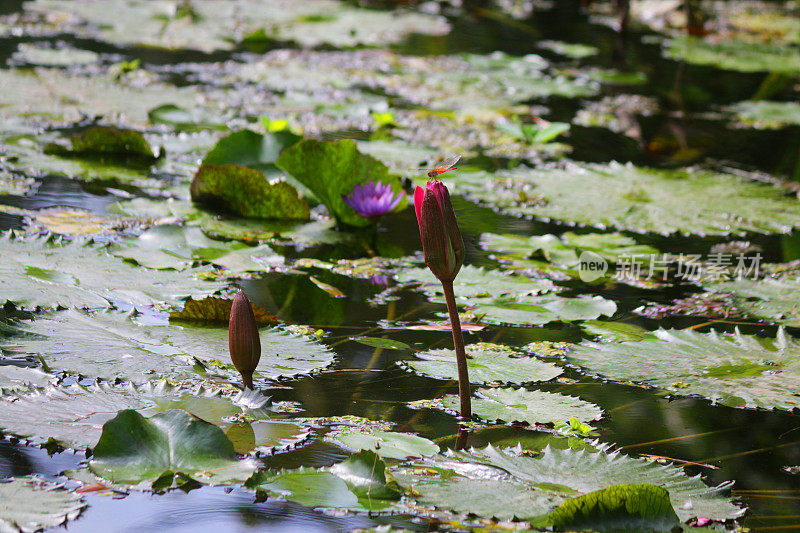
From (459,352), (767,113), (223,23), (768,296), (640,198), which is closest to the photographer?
(459,352)

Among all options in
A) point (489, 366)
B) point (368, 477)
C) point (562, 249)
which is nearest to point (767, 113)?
point (562, 249)

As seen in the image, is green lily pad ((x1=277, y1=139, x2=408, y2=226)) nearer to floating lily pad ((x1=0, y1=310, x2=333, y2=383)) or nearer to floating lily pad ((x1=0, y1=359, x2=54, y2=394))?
floating lily pad ((x1=0, y1=310, x2=333, y2=383))

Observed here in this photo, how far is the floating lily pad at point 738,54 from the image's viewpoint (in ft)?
15.2

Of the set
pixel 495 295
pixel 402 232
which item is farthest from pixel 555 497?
pixel 402 232

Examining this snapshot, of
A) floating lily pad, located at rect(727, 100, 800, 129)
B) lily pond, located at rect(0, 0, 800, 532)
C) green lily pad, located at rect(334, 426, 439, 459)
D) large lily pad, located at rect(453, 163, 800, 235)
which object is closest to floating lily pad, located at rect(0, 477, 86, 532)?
lily pond, located at rect(0, 0, 800, 532)

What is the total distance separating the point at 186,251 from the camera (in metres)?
1.75

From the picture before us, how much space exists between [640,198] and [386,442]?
5.08 ft

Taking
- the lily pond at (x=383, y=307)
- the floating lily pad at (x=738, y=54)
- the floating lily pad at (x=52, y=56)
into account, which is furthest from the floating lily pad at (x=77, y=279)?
the floating lily pad at (x=738, y=54)

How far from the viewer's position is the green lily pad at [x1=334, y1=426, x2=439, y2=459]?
3.39ft

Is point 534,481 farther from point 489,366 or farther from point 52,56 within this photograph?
point 52,56

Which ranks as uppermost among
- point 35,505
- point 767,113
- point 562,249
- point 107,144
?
point 767,113

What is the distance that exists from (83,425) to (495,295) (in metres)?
0.88

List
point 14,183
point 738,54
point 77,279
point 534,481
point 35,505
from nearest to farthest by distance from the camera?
point 35,505, point 534,481, point 77,279, point 14,183, point 738,54

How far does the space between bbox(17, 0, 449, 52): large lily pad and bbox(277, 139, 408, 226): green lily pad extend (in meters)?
2.49
